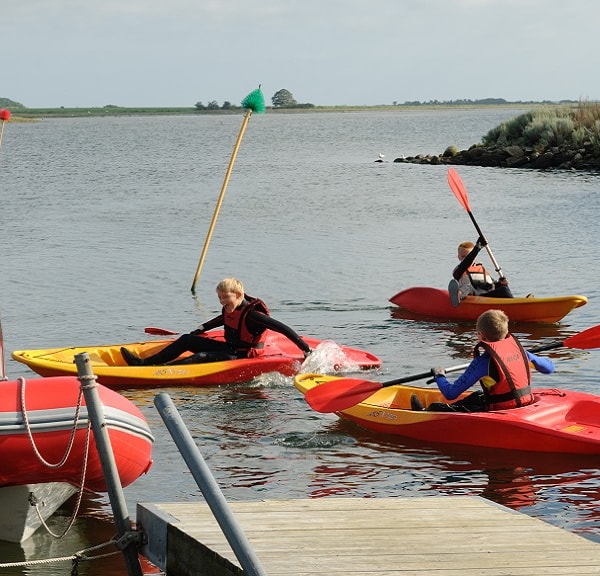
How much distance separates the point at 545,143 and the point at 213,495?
42.7m

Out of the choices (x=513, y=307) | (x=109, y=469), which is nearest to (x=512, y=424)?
(x=109, y=469)

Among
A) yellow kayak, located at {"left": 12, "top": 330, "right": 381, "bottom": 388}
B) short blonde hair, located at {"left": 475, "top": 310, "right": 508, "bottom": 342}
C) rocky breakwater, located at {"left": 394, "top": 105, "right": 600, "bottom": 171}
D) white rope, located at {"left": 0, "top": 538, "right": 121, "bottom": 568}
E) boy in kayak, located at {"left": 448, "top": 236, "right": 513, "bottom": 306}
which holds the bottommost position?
white rope, located at {"left": 0, "top": 538, "right": 121, "bottom": 568}

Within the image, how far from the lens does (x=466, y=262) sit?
14.4 meters

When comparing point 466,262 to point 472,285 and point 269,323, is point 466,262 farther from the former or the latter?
point 269,323

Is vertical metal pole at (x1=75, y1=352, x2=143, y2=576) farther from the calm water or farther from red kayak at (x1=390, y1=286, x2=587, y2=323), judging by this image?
red kayak at (x1=390, y1=286, x2=587, y2=323)

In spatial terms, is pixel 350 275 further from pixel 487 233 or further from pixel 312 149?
pixel 312 149

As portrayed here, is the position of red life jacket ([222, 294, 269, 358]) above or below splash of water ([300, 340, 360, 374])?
above

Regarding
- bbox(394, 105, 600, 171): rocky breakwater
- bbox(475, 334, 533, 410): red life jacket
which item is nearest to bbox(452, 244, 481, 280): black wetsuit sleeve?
bbox(475, 334, 533, 410): red life jacket

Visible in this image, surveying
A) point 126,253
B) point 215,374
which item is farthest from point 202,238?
point 215,374

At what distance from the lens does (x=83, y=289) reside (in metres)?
19.0

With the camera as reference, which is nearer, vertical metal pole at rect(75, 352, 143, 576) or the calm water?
vertical metal pole at rect(75, 352, 143, 576)

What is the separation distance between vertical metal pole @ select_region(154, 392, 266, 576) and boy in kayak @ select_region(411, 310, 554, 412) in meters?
3.74

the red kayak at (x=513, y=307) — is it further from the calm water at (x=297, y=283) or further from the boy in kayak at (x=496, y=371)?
the boy in kayak at (x=496, y=371)

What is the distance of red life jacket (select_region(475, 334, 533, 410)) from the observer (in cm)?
875
